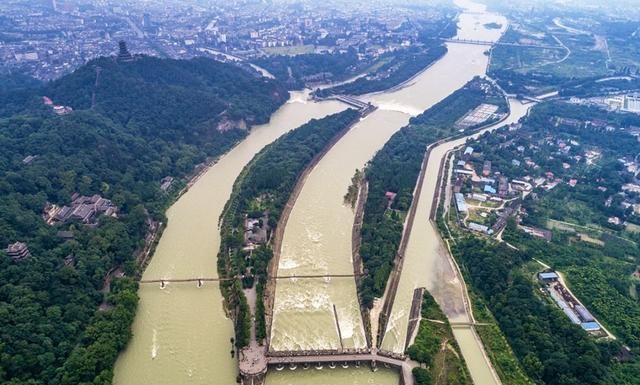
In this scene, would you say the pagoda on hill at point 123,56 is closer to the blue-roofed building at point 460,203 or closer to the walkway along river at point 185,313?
the walkway along river at point 185,313

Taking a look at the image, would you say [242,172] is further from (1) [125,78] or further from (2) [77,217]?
(1) [125,78]

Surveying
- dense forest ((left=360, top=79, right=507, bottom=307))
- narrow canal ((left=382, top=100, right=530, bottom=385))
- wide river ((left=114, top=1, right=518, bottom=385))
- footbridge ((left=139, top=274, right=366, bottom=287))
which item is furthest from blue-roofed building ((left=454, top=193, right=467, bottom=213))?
footbridge ((left=139, top=274, right=366, bottom=287))

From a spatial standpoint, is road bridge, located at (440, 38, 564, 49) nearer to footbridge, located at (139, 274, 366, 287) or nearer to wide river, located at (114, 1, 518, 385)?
wide river, located at (114, 1, 518, 385)

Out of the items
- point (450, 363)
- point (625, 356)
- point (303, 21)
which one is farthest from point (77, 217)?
point (303, 21)

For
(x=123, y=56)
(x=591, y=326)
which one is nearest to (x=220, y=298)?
(x=591, y=326)

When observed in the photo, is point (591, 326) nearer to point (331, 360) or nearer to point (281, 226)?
point (331, 360)
